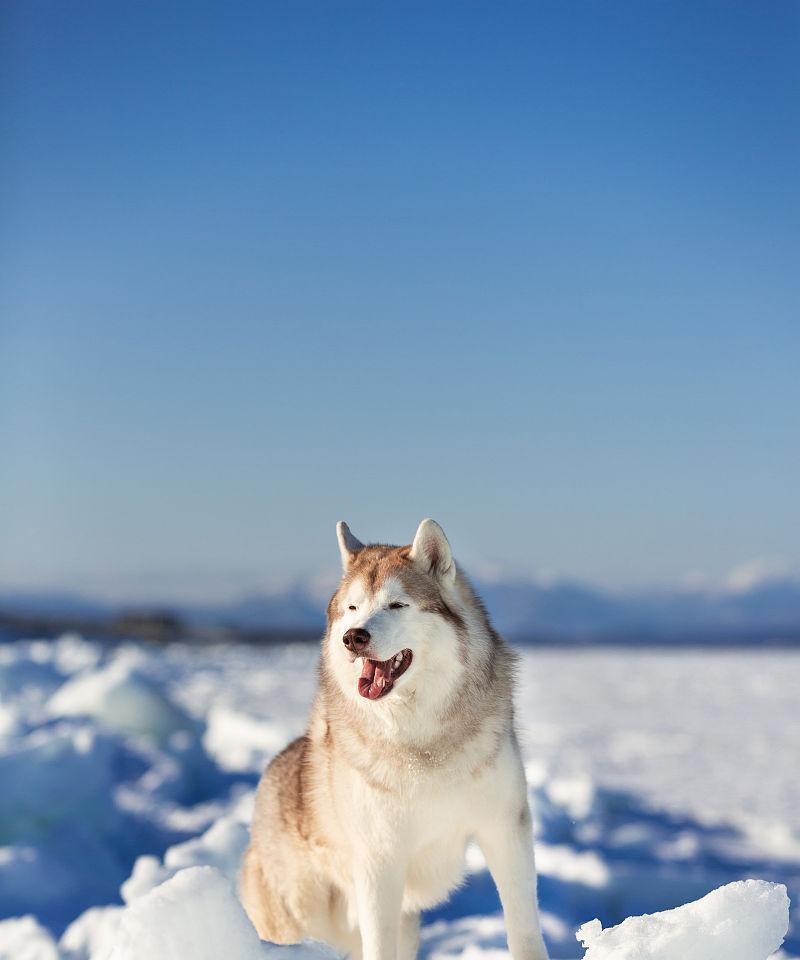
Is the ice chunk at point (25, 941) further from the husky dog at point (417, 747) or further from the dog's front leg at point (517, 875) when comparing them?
the dog's front leg at point (517, 875)

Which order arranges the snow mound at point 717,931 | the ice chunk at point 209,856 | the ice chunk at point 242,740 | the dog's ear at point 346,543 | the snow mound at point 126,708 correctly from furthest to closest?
1. the snow mound at point 126,708
2. the ice chunk at point 242,740
3. the ice chunk at point 209,856
4. the dog's ear at point 346,543
5. the snow mound at point 717,931

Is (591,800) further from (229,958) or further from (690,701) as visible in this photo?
(690,701)

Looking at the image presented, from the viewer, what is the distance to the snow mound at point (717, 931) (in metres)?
2.49

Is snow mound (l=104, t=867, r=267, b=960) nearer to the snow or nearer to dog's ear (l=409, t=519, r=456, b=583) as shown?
the snow

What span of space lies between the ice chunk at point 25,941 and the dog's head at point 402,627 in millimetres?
2401

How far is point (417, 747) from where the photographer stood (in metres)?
2.94

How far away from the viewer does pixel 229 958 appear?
112 inches

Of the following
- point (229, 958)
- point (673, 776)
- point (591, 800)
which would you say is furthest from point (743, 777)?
point (229, 958)

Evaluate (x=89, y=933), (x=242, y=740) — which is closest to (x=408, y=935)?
(x=89, y=933)

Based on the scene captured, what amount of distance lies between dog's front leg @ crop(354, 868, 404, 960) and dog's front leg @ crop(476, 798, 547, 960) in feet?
0.99

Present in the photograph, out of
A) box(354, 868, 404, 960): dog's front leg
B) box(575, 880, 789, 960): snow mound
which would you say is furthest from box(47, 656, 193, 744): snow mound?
box(575, 880, 789, 960): snow mound

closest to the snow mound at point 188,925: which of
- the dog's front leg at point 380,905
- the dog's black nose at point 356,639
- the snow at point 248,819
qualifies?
the snow at point 248,819

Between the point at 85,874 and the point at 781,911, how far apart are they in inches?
177

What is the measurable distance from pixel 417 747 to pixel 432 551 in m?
0.60
